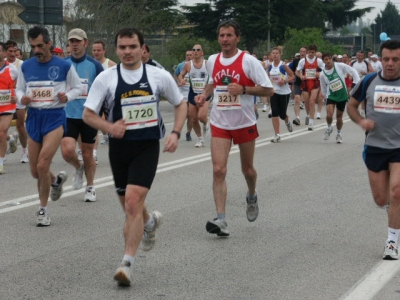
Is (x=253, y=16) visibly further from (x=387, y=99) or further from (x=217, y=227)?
(x=387, y=99)

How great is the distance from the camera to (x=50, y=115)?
9.69 meters

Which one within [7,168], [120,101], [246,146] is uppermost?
[120,101]

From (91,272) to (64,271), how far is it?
220 mm

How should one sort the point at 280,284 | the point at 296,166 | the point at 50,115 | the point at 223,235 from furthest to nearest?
1. the point at 296,166
2. the point at 50,115
3. the point at 223,235
4. the point at 280,284

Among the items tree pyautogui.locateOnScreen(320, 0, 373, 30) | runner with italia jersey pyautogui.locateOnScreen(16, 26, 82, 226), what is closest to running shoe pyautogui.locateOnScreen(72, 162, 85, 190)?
runner with italia jersey pyautogui.locateOnScreen(16, 26, 82, 226)

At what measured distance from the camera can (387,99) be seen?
25.0ft

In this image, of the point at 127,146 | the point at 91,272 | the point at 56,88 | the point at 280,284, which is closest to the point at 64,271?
the point at 91,272

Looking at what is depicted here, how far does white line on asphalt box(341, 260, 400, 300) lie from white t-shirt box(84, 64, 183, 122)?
2.07 metres

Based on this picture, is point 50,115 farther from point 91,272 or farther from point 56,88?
point 91,272

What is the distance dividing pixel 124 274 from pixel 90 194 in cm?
440

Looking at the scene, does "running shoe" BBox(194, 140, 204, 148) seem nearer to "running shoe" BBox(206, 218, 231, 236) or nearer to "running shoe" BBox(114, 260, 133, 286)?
"running shoe" BBox(206, 218, 231, 236)

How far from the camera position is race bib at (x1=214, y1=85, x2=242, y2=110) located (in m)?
8.84

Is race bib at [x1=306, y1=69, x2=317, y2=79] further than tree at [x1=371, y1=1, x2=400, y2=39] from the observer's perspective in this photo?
No

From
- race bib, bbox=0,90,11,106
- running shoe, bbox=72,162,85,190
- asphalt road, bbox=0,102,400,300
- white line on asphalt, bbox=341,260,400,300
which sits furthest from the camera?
race bib, bbox=0,90,11,106
